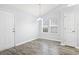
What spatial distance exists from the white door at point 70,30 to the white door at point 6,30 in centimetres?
129

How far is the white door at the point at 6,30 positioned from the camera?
2.47 metres

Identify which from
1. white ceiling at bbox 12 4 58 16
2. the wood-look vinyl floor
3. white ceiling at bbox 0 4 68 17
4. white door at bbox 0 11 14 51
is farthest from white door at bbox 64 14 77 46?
white door at bbox 0 11 14 51

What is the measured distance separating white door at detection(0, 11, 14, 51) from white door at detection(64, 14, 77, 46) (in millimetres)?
1290

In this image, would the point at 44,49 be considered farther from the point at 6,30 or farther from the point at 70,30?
the point at 6,30

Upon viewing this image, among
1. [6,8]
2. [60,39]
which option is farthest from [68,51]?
[6,8]

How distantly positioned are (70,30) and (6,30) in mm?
1536

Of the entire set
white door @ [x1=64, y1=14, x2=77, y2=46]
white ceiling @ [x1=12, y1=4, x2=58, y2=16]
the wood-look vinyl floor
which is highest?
white ceiling @ [x1=12, y1=4, x2=58, y2=16]

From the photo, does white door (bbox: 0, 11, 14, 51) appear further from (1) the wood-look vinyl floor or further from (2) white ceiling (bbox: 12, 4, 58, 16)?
(2) white ceiling (bbox: 12, 4, 58, 16)

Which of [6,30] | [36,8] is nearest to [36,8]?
[36,8]

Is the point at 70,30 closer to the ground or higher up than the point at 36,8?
closer to the ground

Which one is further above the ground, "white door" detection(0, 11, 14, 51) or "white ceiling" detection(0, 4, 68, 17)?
"white ceiling" detection(0, 4, 68, 17)

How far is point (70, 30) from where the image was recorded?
8.36 ft

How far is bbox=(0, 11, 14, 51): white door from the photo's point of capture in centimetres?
247

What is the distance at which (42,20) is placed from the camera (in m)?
2.61
